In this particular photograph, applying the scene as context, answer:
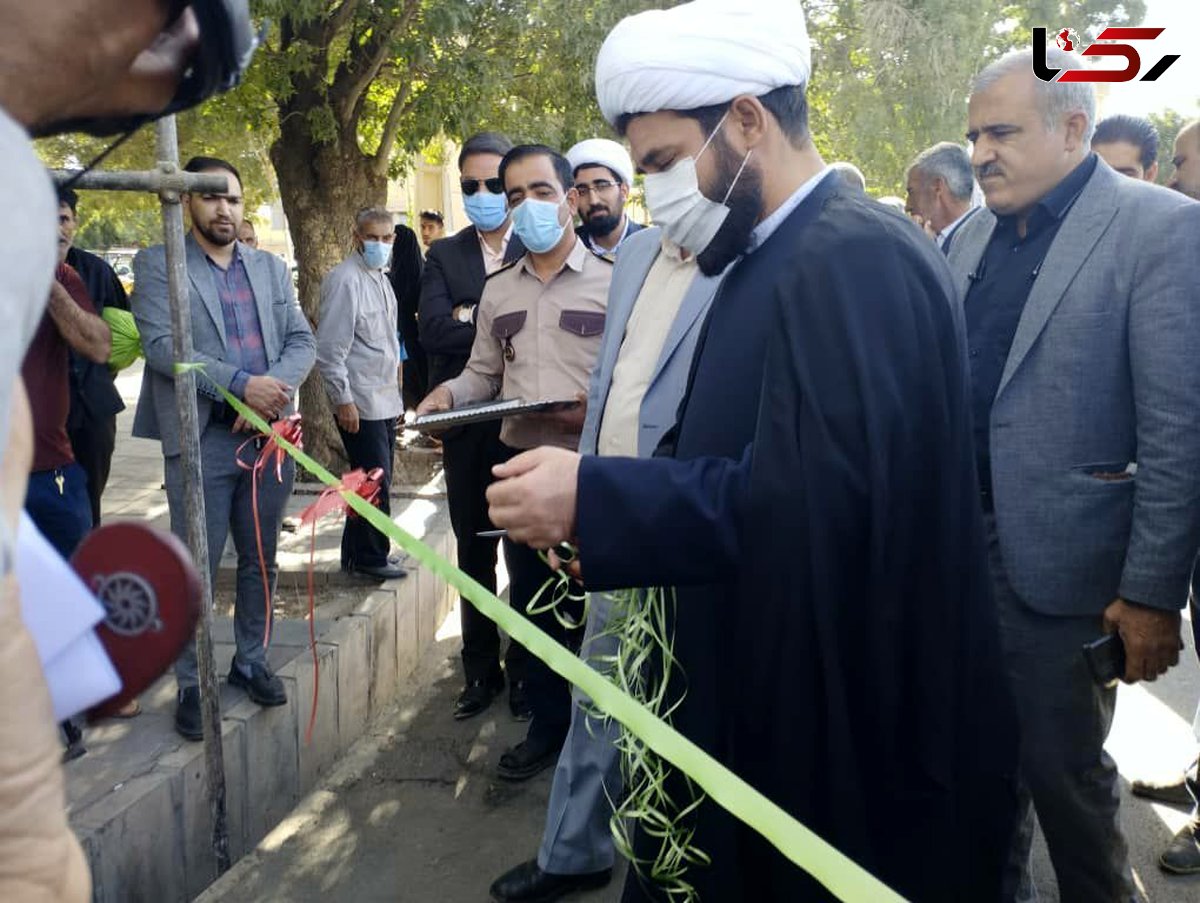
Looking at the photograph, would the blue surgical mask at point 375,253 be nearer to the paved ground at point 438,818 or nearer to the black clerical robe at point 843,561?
the paved ground at point 438,818

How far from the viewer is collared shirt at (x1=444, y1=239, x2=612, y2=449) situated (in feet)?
13.1

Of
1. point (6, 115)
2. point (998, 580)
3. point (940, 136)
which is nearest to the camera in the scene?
point (6, 115)

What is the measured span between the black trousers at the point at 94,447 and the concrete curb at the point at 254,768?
1344mm

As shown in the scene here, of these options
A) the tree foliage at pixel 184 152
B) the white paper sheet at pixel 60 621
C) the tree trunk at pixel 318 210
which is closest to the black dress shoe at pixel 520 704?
the tree foliage at pixel 184 152

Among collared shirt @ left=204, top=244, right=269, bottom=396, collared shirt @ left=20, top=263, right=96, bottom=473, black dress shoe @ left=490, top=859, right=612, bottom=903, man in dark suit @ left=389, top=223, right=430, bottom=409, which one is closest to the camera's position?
black dress shoe @ left=490, top=859, right=612, bottom=903

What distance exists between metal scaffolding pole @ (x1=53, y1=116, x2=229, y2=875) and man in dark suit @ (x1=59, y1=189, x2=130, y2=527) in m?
1.64

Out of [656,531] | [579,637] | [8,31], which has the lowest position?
[579,637]

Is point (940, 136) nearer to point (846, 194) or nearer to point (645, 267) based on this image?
point (645, 267)

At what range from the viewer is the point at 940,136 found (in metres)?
12.8

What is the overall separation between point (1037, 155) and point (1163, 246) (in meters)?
0.46

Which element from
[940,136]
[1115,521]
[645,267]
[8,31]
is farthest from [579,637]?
[940,136]

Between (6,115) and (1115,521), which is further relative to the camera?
(1115,521)

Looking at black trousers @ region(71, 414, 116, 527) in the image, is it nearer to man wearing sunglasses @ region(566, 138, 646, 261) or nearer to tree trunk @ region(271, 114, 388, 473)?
man wearing sunglasses @ region(566, 138, 646, 261)

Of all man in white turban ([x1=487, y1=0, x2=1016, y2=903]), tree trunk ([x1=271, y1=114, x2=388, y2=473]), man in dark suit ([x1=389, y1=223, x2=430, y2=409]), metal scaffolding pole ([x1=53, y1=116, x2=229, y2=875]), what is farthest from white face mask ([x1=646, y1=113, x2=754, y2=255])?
tree trunk ([x1=271, y1=114, x2=388, y2=473])
